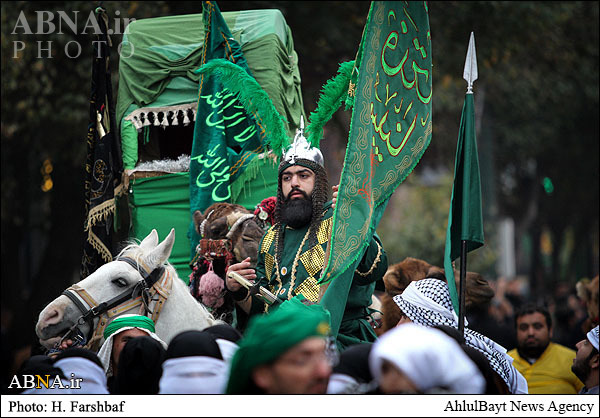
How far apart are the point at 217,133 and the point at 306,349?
16.1ft

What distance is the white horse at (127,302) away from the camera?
5617mm

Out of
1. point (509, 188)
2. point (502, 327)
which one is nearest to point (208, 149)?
point (502, 327)

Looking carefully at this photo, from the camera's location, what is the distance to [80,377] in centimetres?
403

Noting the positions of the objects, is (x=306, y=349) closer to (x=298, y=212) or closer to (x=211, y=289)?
(x=298, y=212)

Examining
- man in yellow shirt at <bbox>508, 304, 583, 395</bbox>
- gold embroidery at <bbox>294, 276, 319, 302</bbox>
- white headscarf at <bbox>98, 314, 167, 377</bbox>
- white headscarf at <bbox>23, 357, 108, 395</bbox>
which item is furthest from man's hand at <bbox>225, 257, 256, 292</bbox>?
man in yellow shirt at <bbox>508, 304, 583, 395</bbox>

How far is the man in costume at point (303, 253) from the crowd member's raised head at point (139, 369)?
1.75 m

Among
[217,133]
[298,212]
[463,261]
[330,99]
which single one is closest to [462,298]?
[463,261]

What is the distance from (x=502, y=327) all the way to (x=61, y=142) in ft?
25.7

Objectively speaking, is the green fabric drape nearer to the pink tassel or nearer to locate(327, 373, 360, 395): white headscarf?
the pink tassel

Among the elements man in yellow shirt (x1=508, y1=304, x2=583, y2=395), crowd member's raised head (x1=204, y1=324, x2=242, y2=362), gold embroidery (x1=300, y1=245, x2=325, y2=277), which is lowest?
man in yellow shirt (x1=508, y1=304, x2=583, y2=395)

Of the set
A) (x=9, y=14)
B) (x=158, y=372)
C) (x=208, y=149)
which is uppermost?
(x=9, y=14)

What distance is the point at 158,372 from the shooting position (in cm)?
408

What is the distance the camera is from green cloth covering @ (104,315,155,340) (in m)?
5.20

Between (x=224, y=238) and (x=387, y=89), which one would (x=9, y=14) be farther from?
(x=387, y=89)
